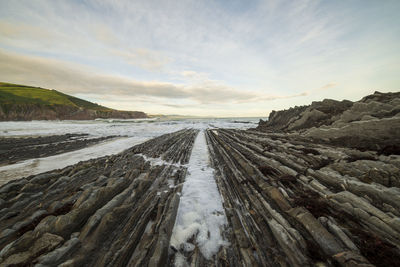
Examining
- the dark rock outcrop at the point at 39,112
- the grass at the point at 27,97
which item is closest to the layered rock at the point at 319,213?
the dark rock outcrop at the point at 39,112

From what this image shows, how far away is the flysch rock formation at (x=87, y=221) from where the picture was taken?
286cm

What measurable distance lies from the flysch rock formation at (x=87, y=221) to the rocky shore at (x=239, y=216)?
0.02 m

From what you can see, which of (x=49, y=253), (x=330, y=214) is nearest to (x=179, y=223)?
(x=49, y=253)

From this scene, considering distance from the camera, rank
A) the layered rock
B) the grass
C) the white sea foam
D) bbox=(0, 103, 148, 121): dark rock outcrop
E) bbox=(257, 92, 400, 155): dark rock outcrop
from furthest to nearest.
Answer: the grass
bbox=(0, 103, 148, 121): dark rock outcrop
bbox=(257, 92, 400, 155): dark rock outcrop
the white sea foam
the layered rock

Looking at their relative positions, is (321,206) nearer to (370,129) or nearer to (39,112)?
(370,129)

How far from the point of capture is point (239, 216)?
4.18 metres

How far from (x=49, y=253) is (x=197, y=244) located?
2986 millimetres

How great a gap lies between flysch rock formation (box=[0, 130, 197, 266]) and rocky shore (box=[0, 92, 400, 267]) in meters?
0.02

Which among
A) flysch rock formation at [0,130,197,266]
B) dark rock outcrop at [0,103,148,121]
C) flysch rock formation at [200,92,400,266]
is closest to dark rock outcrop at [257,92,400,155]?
flysch rock formation at [200,92,400,266]

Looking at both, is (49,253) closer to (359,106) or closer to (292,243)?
(292,243)

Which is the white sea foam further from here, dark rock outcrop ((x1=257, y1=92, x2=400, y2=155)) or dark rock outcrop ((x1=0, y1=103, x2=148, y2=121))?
dark rock outcrop ((x1=0, y1=103, x2=148, y2=121))

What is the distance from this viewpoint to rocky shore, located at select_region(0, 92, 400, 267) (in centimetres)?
284

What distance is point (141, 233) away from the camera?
11.7ft

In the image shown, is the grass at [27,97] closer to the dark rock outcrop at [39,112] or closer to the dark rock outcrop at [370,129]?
the dark rock outcrop at [39,112]
